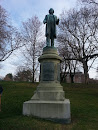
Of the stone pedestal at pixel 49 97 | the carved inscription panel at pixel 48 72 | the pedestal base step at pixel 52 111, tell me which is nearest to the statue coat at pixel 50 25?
the stone pedestal at pixel 49 97

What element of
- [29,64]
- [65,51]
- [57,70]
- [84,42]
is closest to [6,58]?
[29,64]

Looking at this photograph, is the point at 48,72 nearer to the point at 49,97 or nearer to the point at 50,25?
the point at 49,97

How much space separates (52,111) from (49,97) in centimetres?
92

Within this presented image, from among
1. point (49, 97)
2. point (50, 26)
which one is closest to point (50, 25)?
point (50, 26)

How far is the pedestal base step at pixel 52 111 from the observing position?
6.18 m

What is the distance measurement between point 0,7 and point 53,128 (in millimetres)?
15740

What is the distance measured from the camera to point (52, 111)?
6227mm

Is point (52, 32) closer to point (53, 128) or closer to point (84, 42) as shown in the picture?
point (53, 128)

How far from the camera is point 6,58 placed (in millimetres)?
22156

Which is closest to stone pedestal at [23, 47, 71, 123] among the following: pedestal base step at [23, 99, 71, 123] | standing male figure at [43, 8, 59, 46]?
pedestal base step at [23, 99, 71, 123]

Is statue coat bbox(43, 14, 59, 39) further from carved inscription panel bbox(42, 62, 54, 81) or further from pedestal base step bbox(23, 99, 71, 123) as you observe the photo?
pedestal base step bbox(23, 99, 71, 123)

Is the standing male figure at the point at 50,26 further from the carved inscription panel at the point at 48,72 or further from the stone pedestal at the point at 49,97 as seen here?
the carved inscription panel at the point at 48,72

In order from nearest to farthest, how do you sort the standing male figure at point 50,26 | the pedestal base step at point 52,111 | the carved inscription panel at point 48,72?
the pedestal base step at point 52,111
the carved inscription panel at point 48,72
the standing male figure at point 50,26

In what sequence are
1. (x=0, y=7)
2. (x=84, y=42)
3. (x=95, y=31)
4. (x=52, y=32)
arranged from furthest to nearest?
(x=84, y=42) → (x=95, y=31) → (x=0, y=7) → (x=52, y=32)
